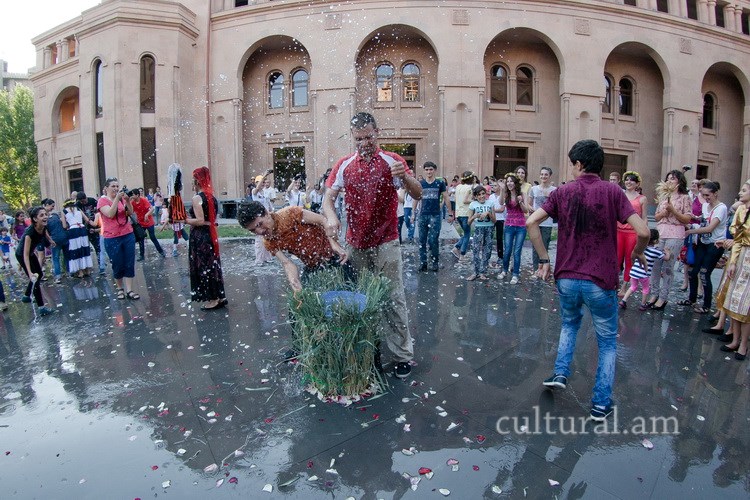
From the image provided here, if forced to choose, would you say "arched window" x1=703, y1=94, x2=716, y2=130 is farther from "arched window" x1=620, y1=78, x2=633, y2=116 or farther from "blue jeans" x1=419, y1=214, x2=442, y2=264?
"blue jeans" x1=419, y1=214, x2=442, y2=264

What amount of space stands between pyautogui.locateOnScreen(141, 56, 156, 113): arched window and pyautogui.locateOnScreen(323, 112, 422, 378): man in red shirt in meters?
21.3

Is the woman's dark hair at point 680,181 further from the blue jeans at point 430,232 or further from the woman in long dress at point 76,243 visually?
the woman in long dress at point 76,243

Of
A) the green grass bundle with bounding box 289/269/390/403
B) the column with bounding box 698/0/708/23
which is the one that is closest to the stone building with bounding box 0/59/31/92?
the column with bounding box 698/0/708/23

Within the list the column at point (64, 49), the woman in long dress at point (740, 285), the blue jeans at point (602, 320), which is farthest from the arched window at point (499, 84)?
the column at point (64, 49)

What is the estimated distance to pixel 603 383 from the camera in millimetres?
3105

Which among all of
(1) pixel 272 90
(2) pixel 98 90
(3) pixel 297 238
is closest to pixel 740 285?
(3) pixel 297 238

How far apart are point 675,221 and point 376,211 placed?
489 cm

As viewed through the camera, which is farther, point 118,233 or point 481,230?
point 481,230

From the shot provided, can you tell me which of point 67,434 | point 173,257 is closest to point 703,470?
point 67,434

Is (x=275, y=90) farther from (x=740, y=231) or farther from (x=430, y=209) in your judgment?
(x=740, y=231)

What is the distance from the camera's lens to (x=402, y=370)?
149 inches

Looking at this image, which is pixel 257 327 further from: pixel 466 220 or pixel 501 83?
pixel 501 83

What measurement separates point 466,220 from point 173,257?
7456 millimetres

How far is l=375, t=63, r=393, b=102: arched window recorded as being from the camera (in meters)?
21.4
